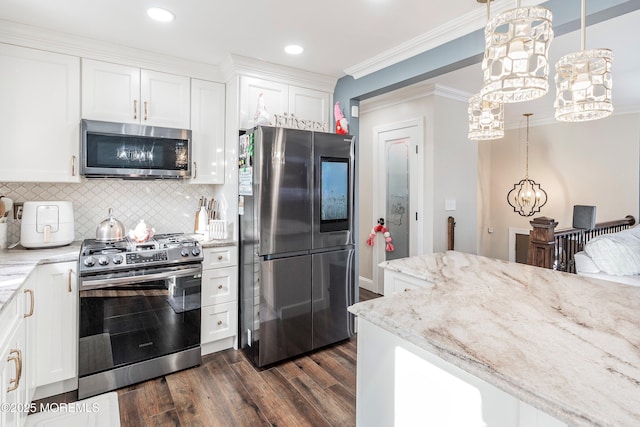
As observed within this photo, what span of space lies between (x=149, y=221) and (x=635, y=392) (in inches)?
126

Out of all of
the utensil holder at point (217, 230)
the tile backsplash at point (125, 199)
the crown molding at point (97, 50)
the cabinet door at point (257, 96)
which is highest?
the crown molding at point (97, 50)

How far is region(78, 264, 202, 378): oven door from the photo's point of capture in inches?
88.0

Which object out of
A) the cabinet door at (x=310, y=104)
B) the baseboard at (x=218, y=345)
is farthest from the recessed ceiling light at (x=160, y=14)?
the baseboard at (x=218, y=345)

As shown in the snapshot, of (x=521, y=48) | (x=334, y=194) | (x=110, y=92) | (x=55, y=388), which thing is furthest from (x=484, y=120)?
(x=55, y=388)

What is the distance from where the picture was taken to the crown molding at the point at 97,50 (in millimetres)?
2293

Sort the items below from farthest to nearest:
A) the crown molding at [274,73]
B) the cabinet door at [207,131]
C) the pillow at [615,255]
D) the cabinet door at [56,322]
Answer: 1. the pillow at [615,255]
2. the cabinet door at [207,131]
3. the crown molding at [274,73]
4. the cabinet door at [56,322]

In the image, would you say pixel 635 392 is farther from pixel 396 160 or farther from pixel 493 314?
pixel 396 160

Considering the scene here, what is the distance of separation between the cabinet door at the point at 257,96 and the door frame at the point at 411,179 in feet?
5.34

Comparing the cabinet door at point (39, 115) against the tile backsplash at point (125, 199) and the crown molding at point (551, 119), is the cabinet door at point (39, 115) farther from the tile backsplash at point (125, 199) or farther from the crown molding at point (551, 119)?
the crown molding at point (551, 119)

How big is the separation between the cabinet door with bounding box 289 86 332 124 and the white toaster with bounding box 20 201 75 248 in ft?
6.61

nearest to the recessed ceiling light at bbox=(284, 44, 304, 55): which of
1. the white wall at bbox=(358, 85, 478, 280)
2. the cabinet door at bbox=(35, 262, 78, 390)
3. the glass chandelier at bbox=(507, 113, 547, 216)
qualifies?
the white wall at bbox=(358, 85, 478, 280)

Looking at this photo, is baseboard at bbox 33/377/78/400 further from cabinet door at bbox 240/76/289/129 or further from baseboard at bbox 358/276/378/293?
baseboard at bbox 358/276/378/293

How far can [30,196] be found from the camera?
2.58 m

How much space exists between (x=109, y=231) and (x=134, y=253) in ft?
1.34
